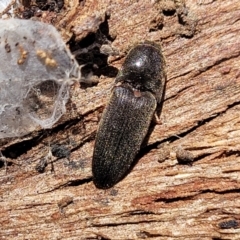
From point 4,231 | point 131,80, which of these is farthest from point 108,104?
point 4,231

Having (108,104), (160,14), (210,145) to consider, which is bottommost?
(210,145)

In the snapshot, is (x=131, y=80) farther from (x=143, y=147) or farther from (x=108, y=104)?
(x=143, y=147)

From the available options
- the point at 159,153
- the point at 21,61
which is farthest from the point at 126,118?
the point at 21,61

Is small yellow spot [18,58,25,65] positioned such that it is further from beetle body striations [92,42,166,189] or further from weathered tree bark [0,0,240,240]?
beetle body striations [92,42,166,189]

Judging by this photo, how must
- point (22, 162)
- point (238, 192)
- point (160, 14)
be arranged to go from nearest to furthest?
point (238, 192) < point (160, 14) < point (22, 162)

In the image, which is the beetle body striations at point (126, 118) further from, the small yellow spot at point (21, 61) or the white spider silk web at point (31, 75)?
the small yellow spot at point (21, 61)

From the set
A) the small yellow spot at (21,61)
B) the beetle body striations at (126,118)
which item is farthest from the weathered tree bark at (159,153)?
the small yellow spot at (21,61)

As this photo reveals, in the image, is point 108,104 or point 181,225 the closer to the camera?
point 181,225
